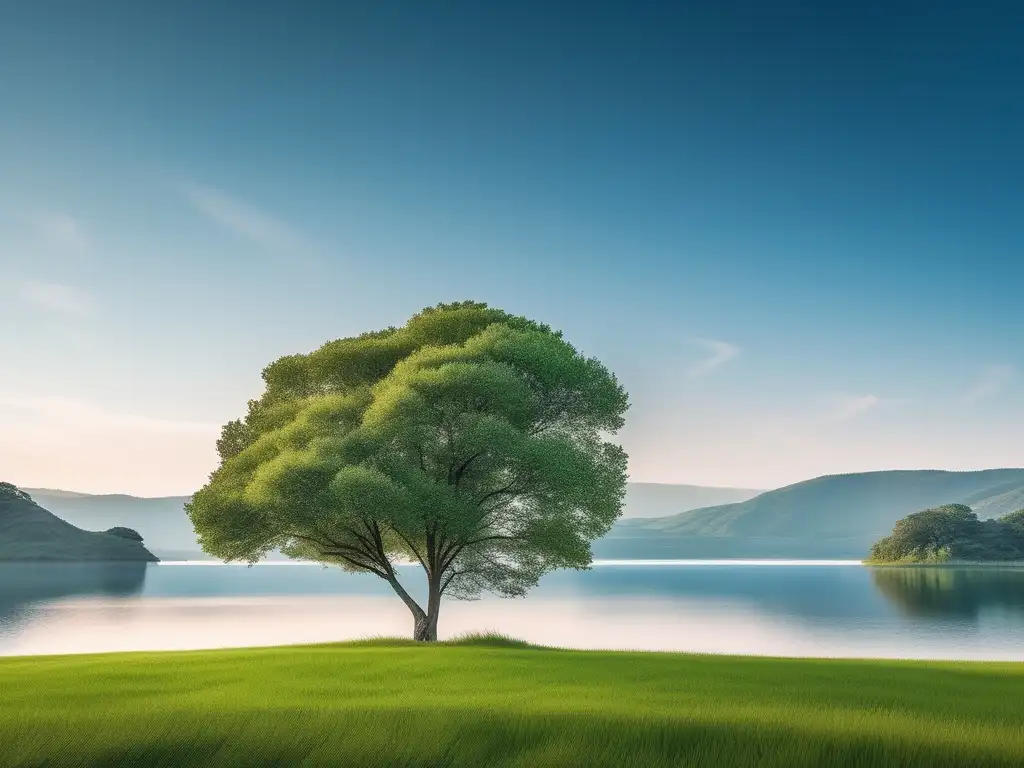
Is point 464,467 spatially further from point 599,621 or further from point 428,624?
point 599,621

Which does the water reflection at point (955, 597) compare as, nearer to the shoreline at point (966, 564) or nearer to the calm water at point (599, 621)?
the calm water at point (599, 621)

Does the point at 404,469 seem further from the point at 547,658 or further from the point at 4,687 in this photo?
the point at 4,687

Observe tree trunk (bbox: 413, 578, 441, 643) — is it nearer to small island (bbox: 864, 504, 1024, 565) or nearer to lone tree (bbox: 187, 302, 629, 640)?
lone tree (bbox: 187, 302, 629, 640)

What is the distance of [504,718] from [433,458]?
863 inches

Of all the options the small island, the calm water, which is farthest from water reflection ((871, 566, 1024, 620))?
the small island

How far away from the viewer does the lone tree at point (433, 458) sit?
33.6 meters

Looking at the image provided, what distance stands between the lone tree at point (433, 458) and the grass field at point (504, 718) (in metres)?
11.7

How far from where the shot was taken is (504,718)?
1447 centimetres

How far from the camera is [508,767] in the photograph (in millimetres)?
12953

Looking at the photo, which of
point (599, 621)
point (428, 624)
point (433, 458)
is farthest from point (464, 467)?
point (599, 621)

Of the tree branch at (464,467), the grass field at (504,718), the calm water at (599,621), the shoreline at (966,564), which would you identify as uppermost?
the tree branch at (464,467)

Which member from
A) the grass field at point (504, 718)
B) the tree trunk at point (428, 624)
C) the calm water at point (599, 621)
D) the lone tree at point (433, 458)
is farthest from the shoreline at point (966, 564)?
the grass field at point (504, 718)

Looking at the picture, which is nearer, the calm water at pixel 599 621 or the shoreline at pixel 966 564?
the calm water at pixel 599 621

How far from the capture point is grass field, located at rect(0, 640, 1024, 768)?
13.1 meters
